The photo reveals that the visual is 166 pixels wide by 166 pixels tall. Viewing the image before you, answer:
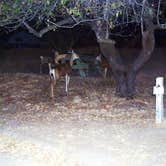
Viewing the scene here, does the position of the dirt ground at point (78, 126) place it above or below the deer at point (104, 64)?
below

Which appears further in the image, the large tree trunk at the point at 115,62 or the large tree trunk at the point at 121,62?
the large tree trunk at the point at 115,62

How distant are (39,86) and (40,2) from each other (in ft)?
19.0

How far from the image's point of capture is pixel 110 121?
360 inches

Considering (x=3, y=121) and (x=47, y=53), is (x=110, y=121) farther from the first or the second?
(x=47, y=53)

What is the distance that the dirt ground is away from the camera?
6820 mm

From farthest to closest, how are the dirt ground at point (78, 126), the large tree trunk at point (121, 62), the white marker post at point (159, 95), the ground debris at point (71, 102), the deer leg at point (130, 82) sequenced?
the deer leg at point (130, 82)
the large tree trunk at point (121, 62)
the ground debris at point (71, 102)
the white marker post at point (159, 95)
the dirt ground at point (78, 126)

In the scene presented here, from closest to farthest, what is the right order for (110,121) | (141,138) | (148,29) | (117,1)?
(117,1), (141,138), (110,121), (148,29)

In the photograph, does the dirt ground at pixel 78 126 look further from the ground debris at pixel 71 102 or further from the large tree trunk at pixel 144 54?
the large tree trunk at pixel 144 54

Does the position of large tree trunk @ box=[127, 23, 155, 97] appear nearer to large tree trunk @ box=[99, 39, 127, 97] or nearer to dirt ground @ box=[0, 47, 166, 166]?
large tree trunk @ box=[99, 39, 127, 97]

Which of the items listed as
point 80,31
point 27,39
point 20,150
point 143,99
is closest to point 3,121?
point 20,150

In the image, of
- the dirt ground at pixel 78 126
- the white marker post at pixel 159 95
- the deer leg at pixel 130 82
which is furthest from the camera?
the deer leg at pixel 130 82

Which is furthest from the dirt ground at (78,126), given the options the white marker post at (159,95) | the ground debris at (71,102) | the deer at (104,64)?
→ the deer at (104,64)

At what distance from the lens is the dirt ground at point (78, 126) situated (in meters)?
6.82

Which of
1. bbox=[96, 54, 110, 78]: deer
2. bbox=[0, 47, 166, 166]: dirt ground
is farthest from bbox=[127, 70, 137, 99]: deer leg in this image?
bbox=[96, 54, 110, 78]: deer
